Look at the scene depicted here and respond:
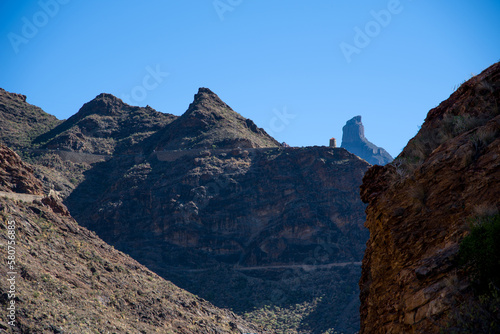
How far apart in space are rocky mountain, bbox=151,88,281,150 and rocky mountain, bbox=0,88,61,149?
81.5ft

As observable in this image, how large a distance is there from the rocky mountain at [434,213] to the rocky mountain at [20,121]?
9812cm

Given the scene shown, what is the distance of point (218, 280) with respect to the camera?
74.1 m

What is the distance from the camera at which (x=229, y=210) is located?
87.6 m

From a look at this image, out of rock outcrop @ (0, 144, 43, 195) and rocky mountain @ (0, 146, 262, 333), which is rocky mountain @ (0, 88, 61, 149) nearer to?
rock outcrop @ (0, 144, 43, 195)

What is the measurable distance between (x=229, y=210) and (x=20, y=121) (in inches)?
2178

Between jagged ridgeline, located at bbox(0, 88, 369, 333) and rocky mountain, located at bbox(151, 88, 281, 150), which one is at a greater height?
rocky mountain, located at bbox(151, 88, 281, 150)

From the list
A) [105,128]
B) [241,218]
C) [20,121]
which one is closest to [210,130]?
[105,128]

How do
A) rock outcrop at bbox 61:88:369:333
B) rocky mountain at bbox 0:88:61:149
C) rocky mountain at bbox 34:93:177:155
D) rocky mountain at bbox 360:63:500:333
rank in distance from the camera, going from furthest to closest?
rocky mountain at bbox 34:93:177:155, rocky mountain at bbox 0:88:61:149, rock outcrop at bbox 61:88:369:333, rocky mountain at bbox 360:63:500:333

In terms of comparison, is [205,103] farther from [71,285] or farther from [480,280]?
[480,280]

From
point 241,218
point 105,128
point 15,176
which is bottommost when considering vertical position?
point 15,176

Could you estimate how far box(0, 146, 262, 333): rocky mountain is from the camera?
32.6 metres

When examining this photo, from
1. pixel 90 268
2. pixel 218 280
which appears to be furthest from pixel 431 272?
pixel 218 280

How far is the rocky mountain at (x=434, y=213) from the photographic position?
9.47 meters

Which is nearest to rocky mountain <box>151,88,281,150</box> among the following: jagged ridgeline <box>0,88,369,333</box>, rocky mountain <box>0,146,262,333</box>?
jagged ridgeline <box>0,88,369,333</box>
